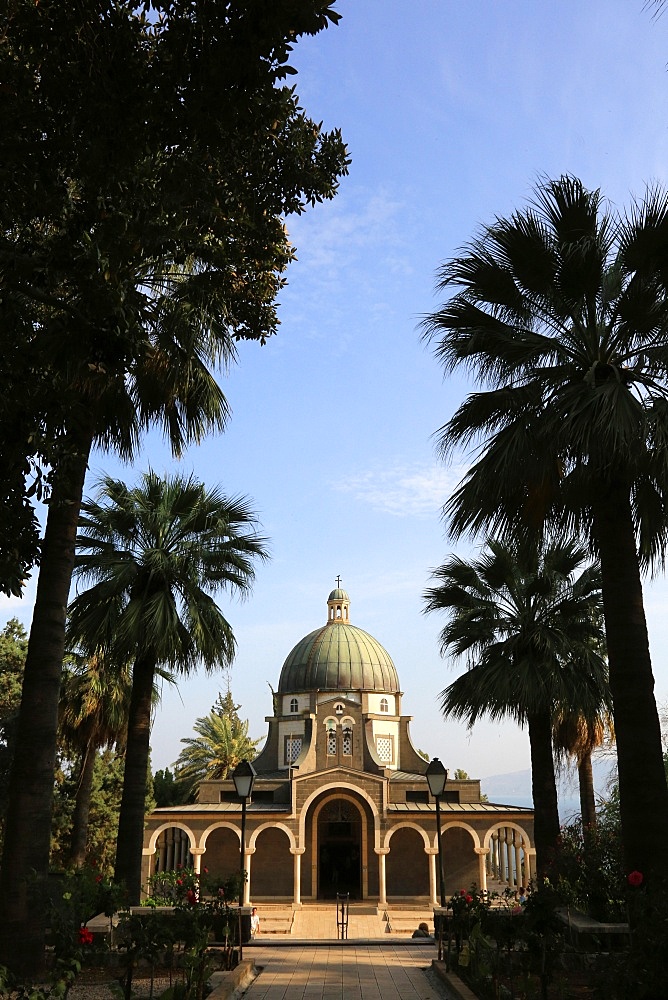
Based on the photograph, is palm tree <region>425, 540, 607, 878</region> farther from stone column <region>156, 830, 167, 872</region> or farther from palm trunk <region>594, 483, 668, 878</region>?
stone column <region>156, 830, 167, 872</region>

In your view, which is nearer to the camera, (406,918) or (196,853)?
(406,918)

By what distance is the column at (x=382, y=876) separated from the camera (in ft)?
116

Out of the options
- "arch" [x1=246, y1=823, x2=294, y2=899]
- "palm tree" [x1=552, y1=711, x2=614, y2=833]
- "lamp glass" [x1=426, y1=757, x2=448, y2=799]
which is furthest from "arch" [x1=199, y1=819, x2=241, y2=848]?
"lamp glass" [x1=426, y1=757, x2=448, y2=799]

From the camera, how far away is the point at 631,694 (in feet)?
33.1

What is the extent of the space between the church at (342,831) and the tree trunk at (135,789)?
20.3 m

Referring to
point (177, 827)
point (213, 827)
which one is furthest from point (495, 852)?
point (177, 827)

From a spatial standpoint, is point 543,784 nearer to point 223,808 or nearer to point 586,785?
point 586,785

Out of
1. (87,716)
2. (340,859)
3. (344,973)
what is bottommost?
(344,973)

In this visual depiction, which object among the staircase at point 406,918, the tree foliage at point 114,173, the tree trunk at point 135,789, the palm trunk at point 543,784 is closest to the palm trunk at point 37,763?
the tree foliage at point 114,173

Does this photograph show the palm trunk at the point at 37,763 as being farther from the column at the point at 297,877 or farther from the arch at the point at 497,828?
the arch at the point at 497,828

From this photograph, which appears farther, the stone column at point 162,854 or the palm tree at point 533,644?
the stone column at point 162,854

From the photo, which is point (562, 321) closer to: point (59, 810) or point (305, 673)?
point (59, 810)

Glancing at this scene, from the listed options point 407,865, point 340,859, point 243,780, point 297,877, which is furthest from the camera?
point 340,859

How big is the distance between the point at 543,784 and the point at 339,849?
2452 cm
